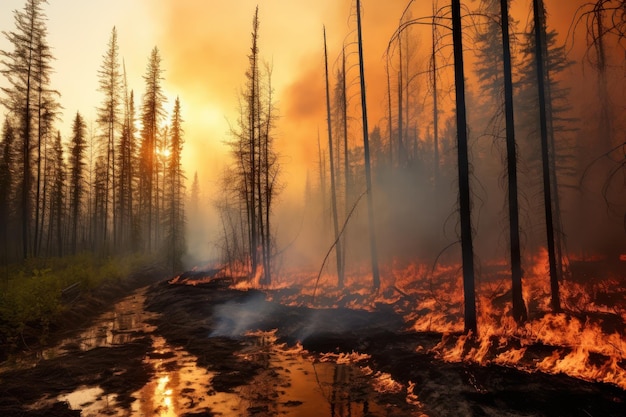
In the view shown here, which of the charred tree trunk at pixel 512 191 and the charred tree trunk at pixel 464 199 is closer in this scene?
the charred tree trunk at pixel 464 199

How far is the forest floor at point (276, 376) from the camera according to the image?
6578mm

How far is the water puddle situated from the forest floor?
0.10ft

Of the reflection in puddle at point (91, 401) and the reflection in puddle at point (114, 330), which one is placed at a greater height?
the reflection in puddle at point (91, 401)

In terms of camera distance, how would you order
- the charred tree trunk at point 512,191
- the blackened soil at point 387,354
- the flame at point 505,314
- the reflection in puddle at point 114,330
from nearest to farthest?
1. the blackened soil at point 387,354
2. the flame at point 505,314
3. the charred tree trunk at point 512,191
4. the reflection in puddle at point 114,330

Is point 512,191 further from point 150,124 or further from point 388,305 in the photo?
point 150,124

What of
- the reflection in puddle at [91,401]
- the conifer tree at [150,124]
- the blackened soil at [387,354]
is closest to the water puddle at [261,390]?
the reflection in puddle at [91,401]

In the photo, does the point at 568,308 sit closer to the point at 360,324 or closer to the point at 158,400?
the point at 360,324

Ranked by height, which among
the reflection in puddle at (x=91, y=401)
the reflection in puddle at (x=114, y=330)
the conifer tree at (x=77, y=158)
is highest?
the conifer tree at (x=77, y=158)

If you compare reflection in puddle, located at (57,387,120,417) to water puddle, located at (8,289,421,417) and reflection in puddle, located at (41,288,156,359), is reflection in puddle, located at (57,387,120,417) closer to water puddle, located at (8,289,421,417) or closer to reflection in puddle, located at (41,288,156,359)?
water puddle, located at (8,289,421,417)

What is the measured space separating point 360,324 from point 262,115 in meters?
17.0

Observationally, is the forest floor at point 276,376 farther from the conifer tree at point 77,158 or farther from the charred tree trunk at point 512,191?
the conifer tree at point 77,158

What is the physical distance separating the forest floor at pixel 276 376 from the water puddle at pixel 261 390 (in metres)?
0.03

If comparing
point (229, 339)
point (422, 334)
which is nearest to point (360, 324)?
point (422, 334)

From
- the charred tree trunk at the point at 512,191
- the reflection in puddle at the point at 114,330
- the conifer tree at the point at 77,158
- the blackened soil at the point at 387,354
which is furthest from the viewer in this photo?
the conifer tree at the point at 77,158
